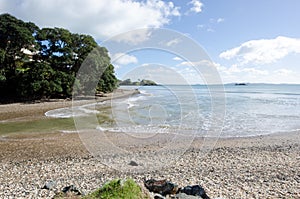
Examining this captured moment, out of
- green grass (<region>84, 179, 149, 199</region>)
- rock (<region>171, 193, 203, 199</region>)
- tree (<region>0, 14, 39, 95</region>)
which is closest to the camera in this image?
green grass (<region>84, 179, 149, 199</region>)

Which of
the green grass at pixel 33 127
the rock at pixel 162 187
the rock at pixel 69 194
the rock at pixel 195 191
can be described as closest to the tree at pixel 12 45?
the green grass at pixel 33 127

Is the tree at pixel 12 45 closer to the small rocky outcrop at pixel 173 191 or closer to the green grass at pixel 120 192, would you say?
the small rocky outcrop at pixel 173 191

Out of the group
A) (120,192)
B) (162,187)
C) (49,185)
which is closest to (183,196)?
(162,187)

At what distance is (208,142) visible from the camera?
11.6m

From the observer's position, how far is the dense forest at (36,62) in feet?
96.4

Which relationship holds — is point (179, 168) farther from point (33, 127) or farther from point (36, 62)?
point (36, 62)

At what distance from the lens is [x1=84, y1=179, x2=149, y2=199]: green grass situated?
13.8ft

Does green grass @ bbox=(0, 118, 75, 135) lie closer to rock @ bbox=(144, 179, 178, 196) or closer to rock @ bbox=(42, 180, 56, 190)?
rock @ bbox=(42, 180, 56, 190)

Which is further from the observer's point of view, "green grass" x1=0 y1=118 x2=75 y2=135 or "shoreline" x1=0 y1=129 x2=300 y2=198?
"green grass" x1=0 y1=118 x2=75 y2=135

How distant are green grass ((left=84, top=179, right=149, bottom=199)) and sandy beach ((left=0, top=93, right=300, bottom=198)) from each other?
1.60 meters

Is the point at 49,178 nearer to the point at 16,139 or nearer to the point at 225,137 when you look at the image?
the point at 16,139

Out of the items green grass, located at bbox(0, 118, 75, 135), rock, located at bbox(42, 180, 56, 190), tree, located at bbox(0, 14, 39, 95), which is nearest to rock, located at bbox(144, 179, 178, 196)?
rock, located at bbox(42, 180, 56, 190)

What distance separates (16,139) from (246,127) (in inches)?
560

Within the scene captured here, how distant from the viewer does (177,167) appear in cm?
749
